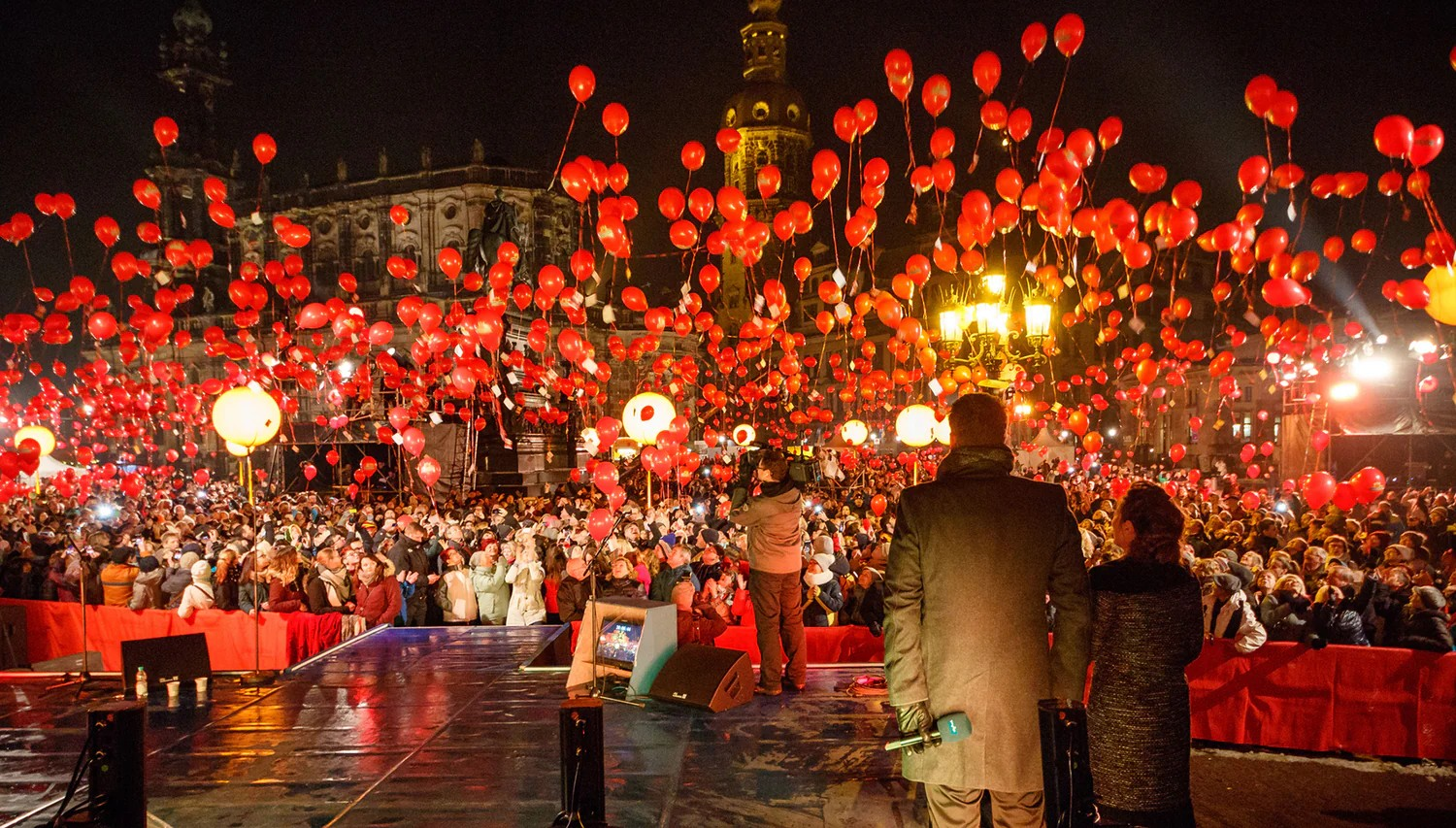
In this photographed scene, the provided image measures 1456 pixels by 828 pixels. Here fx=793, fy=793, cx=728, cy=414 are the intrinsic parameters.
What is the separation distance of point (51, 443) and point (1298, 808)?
1929cm

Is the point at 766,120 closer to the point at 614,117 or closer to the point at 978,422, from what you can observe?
the point at 614,117

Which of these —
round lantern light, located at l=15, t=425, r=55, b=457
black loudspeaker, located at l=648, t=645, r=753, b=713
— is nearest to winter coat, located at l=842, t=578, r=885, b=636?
black loudspeaker, located at l=648, t=645, r=753, b=713

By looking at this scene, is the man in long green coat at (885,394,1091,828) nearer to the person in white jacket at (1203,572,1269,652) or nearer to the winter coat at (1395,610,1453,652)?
the person in white jacket at (1203,572,1269,652)

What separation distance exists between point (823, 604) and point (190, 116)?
60024 mm

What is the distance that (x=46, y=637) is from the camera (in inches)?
337

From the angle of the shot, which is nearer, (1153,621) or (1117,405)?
(1153,621)

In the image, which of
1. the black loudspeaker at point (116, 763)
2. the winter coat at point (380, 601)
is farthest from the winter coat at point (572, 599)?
the black loudspeaker at point (116, 763)

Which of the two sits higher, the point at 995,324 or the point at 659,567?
the point at 995,324

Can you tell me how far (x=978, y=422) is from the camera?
9.00ft

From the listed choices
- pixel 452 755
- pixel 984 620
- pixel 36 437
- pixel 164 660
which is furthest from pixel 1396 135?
pixel 36 437

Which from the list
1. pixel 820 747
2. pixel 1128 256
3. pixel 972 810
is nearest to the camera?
pixel 972 810

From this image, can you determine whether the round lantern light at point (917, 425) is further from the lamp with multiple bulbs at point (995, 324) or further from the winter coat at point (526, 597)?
the winter coat at point (526, 597)

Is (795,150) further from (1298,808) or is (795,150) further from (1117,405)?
(1298,808)

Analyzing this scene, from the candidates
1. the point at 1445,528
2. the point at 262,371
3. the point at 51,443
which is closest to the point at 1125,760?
the point at 1445,528
